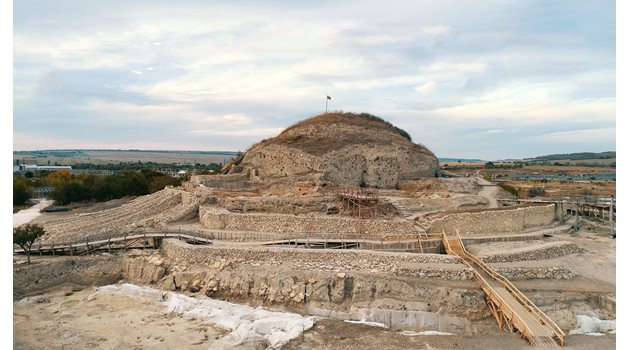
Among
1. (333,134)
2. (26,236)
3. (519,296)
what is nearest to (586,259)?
(519,296)

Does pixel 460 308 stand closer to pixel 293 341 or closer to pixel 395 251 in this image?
pixel 395 251

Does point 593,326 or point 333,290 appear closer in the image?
point 593,326

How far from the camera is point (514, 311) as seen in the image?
15547 millimetres

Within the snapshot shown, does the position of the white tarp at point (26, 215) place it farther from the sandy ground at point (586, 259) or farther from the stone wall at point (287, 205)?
the sandy ground at point (586, 259)

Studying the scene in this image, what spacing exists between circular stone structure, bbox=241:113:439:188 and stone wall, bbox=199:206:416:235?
6.58 meters

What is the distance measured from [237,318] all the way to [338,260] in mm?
5351

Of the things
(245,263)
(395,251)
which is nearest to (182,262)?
(245,263)

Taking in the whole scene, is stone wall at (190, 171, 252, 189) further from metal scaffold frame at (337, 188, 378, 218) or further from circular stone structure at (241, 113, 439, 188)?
metal scaffold frame at (337, 188, 378, 218)

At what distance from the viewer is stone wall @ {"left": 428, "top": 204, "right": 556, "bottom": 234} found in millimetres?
23906

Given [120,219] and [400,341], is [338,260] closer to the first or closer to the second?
[400,341]

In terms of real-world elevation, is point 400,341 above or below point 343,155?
below

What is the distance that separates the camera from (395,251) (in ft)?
69.8

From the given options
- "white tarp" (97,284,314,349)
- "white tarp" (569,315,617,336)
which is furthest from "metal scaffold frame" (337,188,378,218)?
"white tarp" (569,315,617,336)

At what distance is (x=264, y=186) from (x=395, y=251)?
1244cm
